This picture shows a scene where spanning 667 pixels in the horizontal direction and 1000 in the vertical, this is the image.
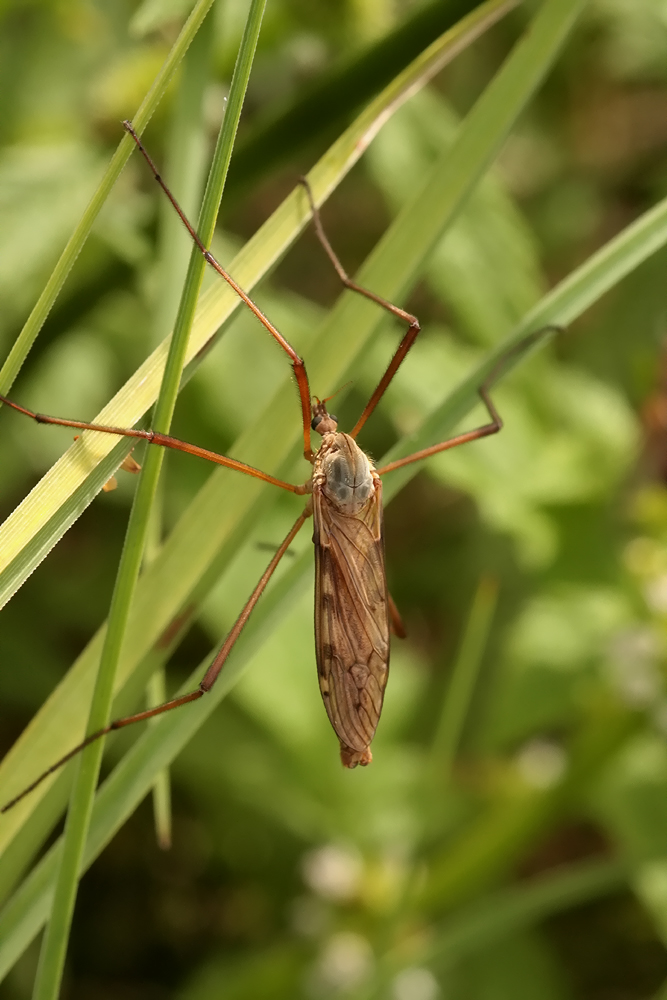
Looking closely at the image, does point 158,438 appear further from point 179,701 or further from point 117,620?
point 179,701

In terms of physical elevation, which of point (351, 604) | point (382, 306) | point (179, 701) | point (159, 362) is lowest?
point (179, 701)

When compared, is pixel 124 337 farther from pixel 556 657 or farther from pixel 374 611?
pixel 556 657

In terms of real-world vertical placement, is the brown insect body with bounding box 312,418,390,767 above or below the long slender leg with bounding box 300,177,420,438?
below

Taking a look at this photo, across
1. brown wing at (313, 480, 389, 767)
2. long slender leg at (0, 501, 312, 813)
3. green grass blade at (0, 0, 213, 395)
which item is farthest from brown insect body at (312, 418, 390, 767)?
green grass blade at (0, 0, 213, 395)

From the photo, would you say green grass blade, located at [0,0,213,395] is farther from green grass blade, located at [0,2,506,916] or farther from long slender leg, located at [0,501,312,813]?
long slender leg, located at [0,501,312,813]

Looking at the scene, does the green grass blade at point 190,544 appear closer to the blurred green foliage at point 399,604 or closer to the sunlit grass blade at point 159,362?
the sunlit grass blade at point 159,362

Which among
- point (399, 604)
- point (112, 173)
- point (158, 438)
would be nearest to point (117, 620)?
point (158, 438)
